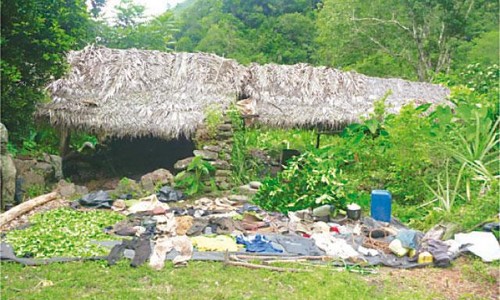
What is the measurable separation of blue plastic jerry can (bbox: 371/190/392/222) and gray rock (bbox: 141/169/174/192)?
339 centimetres

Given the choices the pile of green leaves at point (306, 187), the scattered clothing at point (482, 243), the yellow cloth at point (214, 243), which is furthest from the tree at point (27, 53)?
the scattered clothing at point (482, 243)

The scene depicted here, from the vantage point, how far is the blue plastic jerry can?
6.03m

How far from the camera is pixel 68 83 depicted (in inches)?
356

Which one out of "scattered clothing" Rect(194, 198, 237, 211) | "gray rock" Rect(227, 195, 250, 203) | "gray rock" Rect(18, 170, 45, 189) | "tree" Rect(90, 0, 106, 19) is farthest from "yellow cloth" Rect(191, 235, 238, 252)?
"tree" Rect(90, 0, 106, 19)

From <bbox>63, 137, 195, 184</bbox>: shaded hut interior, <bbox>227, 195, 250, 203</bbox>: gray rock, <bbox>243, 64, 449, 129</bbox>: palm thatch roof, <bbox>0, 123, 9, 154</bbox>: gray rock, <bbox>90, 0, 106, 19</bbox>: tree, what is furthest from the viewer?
<bbox>90, 0, 106, 19</bbox>: tree

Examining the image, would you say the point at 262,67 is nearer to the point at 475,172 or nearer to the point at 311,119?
the point at 311,119

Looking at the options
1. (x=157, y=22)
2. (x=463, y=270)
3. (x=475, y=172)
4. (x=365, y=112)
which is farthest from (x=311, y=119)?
(x=157, y=22)

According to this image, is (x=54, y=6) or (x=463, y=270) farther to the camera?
(x=54, y=6)

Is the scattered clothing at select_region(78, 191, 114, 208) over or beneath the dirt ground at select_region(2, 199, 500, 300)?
beneath

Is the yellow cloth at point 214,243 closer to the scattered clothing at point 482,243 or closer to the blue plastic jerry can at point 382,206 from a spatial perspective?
the blue plastic jerry can at point 382,206

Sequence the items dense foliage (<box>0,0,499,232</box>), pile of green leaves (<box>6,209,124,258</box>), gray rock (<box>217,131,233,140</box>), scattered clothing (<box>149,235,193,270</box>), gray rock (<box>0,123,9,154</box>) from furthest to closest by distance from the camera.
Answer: gray rock (<box>217,131,233,140</box>) → dense foliage (<box>0,0,499,232</box>) → gray rock (<box>0,123,9,154</box>) → pile of green leaves (<box>6,209,124,258</box>) → scattered clothing (<box>149,235,193,270</box>)

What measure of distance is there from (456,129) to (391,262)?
3.64 meters

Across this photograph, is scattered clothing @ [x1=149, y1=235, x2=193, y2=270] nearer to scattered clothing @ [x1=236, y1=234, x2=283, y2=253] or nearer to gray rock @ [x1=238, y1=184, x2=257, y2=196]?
scattered clothing @ [x1=236, y1=234, x2=283, y2=253]

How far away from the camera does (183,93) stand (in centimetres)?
914
